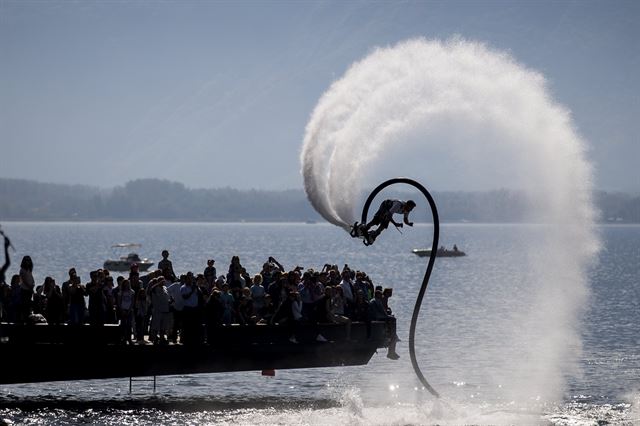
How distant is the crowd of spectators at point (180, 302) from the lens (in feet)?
91.2

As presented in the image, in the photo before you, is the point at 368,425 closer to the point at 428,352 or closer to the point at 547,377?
the point at 547,377

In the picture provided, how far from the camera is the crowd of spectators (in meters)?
27.8

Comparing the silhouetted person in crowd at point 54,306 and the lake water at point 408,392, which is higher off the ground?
the silhouetted person in crowd at point 54,306

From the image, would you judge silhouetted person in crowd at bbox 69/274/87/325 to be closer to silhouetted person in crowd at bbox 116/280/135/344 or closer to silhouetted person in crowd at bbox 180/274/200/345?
silhouetted person in crowd at bbox 116/280/135/344

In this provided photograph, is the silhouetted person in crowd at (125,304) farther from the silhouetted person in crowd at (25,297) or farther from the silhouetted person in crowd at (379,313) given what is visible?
the silhouetted person in crowd at (379,313)

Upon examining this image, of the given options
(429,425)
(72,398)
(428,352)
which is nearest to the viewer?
(429,425)

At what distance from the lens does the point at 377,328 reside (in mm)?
30328

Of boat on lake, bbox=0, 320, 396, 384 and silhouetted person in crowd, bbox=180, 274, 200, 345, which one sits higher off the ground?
silhouetted person in crowd, bbox=180, 274, 200, 345

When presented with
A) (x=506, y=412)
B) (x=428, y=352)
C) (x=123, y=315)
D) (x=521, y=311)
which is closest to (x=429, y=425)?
(x=506, y=412)

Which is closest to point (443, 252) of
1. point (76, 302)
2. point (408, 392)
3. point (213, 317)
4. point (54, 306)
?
point (408, 392)

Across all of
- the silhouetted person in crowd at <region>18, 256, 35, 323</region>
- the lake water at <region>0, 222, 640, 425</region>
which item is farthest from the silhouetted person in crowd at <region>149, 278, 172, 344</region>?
the silhouetted person in crowd at <region>18, 256, 35, 323</region>

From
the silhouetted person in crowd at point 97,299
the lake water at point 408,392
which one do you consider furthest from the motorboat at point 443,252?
the silhouetted person in crowd at point 97,299

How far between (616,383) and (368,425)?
1264 centimetres

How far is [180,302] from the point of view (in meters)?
27.9
